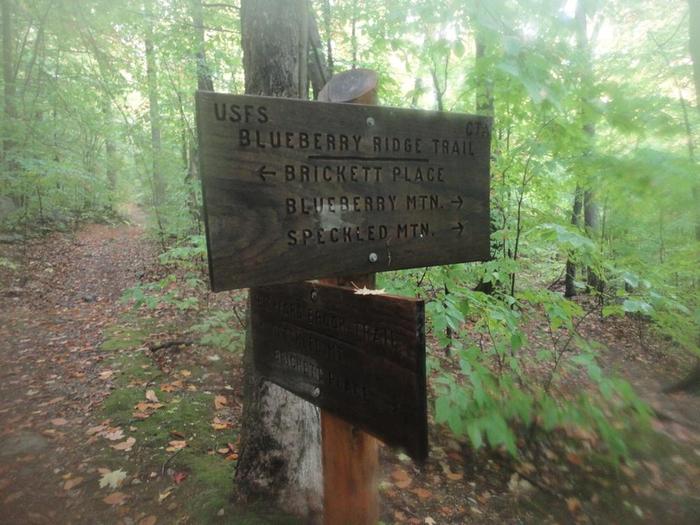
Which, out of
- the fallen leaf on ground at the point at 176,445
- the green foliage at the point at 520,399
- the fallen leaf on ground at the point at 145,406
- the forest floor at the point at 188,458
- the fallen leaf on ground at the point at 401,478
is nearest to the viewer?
the green foliage at the point at 520,399

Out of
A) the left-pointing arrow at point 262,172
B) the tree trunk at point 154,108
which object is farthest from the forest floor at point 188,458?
the tree trunk at point 154,108

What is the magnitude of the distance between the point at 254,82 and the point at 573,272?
7.54m

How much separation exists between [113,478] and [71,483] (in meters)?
0.31

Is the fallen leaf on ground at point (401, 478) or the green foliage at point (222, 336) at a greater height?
the green foliage at point (222, 336)

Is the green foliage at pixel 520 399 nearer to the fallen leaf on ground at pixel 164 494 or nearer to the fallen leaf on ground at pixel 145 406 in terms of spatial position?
the fallen leaf on ground at pixel 164 494

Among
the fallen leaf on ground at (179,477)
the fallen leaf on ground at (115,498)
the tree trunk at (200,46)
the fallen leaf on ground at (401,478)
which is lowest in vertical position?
the fallen leaf on ground at (401,478)

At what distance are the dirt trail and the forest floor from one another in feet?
0.05

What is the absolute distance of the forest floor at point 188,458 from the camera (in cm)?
301

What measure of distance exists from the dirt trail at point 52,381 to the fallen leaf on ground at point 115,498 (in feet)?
0.13

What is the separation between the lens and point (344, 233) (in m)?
1.34

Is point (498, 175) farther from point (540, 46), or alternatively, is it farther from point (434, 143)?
point (434, 143)

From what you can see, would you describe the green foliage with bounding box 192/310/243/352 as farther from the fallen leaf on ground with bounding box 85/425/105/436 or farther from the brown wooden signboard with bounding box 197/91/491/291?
the brown wooden signboard with bounding box 197/91/491/291

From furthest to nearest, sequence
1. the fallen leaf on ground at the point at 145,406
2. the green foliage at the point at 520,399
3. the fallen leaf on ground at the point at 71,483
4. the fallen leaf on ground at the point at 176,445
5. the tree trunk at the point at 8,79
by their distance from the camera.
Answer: the tree trunk at the point at 8,79 < the fallen leaf on ground at the point at 145,406 < the fallen leaf on ground at the point at 176,445 < the fallen leaf on ground at the point at 71,483 < the green foliage at the point at 520,399

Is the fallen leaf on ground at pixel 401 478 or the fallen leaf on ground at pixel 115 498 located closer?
the fallen leaf on ground at pixel 115 498
